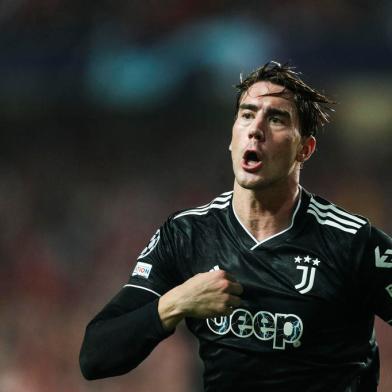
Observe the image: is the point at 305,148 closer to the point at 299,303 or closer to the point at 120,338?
the point at 299,303

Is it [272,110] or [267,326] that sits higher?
[272,110]

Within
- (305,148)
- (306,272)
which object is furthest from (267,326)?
(305,148)

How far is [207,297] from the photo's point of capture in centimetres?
243

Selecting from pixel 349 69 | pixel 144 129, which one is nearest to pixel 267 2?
pixel 349 69

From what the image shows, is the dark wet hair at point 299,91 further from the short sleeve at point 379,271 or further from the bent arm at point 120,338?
the bent arm at point 120,338

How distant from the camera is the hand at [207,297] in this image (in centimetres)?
243

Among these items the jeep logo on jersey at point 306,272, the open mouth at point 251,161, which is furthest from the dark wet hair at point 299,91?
the jeep logo on jersey at point 306,272

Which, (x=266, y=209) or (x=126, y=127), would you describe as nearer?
(x=266, y=209)

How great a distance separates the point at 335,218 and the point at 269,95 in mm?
502

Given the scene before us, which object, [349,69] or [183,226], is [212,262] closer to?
[183,226]

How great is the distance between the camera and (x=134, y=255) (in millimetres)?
6270

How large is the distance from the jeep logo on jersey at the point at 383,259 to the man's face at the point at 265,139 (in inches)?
16.7

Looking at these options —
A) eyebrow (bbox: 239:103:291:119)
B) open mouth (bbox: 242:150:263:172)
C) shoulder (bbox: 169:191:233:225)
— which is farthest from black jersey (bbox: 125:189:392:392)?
eyebrow (bbox: 239:103:291:119)

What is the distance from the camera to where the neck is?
2779mm
